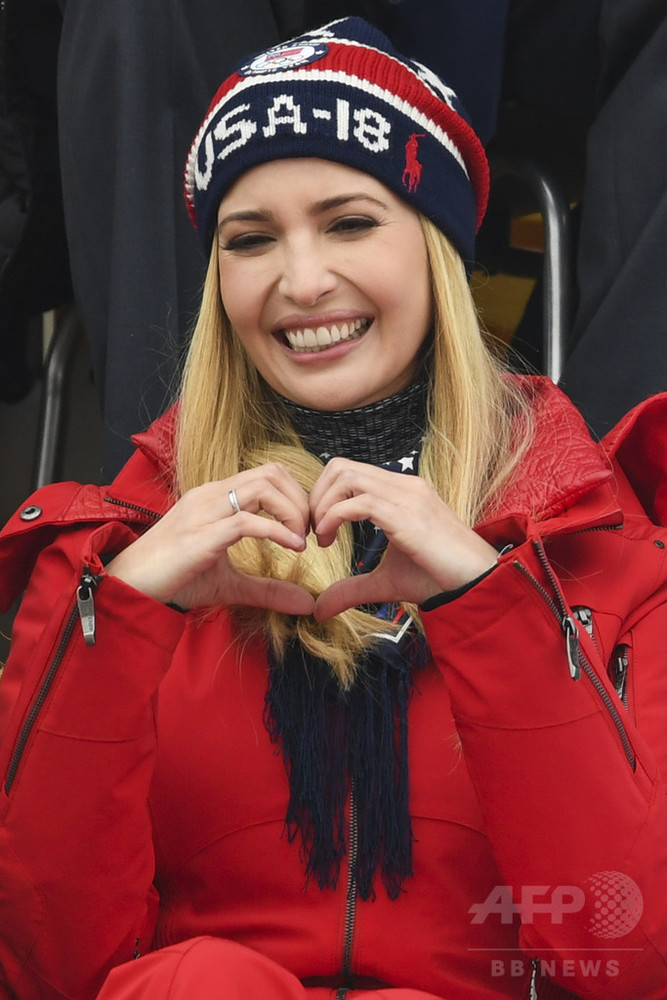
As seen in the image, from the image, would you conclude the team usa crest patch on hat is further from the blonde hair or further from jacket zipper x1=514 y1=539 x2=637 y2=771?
jacket zipper x1=514 y1=539 x2=637 y2=771

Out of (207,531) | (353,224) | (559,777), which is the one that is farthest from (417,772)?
(353,224)

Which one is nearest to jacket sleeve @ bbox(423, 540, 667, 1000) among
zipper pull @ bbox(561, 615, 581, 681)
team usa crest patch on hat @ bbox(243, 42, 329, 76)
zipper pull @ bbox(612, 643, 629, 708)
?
zipper pull @ bbox(561, 615, 581, 681)

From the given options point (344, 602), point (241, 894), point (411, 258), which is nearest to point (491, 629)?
point (344, 602)

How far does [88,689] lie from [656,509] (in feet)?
2.11

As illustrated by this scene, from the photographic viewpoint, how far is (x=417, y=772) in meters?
1.22

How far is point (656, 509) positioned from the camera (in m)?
1.39

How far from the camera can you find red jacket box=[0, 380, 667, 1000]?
1059mm

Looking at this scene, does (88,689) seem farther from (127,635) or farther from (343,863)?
(343,863)

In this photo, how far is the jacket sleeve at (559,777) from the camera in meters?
1.05

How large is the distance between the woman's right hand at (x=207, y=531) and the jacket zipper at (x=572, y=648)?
0.20 m

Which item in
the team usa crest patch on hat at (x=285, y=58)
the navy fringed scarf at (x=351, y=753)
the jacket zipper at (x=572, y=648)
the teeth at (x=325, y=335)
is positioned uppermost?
the team usa crest patch on hat at (x=285, y=58)

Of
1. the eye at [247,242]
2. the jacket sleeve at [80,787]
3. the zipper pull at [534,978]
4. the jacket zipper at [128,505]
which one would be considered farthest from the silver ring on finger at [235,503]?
the zipper pull at [534,978]

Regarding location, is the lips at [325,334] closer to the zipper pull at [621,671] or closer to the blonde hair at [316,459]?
the blonde hair at [316,459]

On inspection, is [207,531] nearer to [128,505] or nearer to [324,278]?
[128,505]
